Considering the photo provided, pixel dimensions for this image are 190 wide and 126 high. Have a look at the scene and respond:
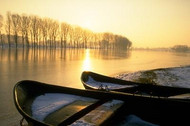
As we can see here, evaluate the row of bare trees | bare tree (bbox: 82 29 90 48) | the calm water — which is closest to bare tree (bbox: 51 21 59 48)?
the row of bare trees

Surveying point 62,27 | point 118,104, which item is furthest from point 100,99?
point 62,27

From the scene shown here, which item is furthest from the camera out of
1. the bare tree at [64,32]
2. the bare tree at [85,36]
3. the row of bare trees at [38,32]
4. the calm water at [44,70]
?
the bare tree at [85,36]

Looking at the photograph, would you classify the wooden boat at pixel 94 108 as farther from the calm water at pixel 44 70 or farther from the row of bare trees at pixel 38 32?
the row of bare trees at pixel 38 32

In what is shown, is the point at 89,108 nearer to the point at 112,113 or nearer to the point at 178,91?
the point at 112,113

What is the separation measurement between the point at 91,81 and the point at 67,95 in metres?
3.61

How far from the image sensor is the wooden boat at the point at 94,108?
4.44 meters

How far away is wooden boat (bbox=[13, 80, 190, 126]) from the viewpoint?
14.6 feet

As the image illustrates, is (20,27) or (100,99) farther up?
(20,27)

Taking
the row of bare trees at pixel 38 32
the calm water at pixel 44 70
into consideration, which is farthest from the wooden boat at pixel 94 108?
the row of bare trees at pixel 38 32

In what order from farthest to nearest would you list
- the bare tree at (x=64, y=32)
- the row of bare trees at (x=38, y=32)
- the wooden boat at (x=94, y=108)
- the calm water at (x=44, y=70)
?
the bare tree at (x=64, y=32) → the row of bare trees at (x=38, y=32) → the calm water at (x=44, y=70) → the wooden boat at (x=94, y=108)

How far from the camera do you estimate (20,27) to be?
67.4 meters

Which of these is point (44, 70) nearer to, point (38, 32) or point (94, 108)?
point (94, 108)

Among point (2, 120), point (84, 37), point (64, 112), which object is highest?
point (84, 37)

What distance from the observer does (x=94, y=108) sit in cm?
498
